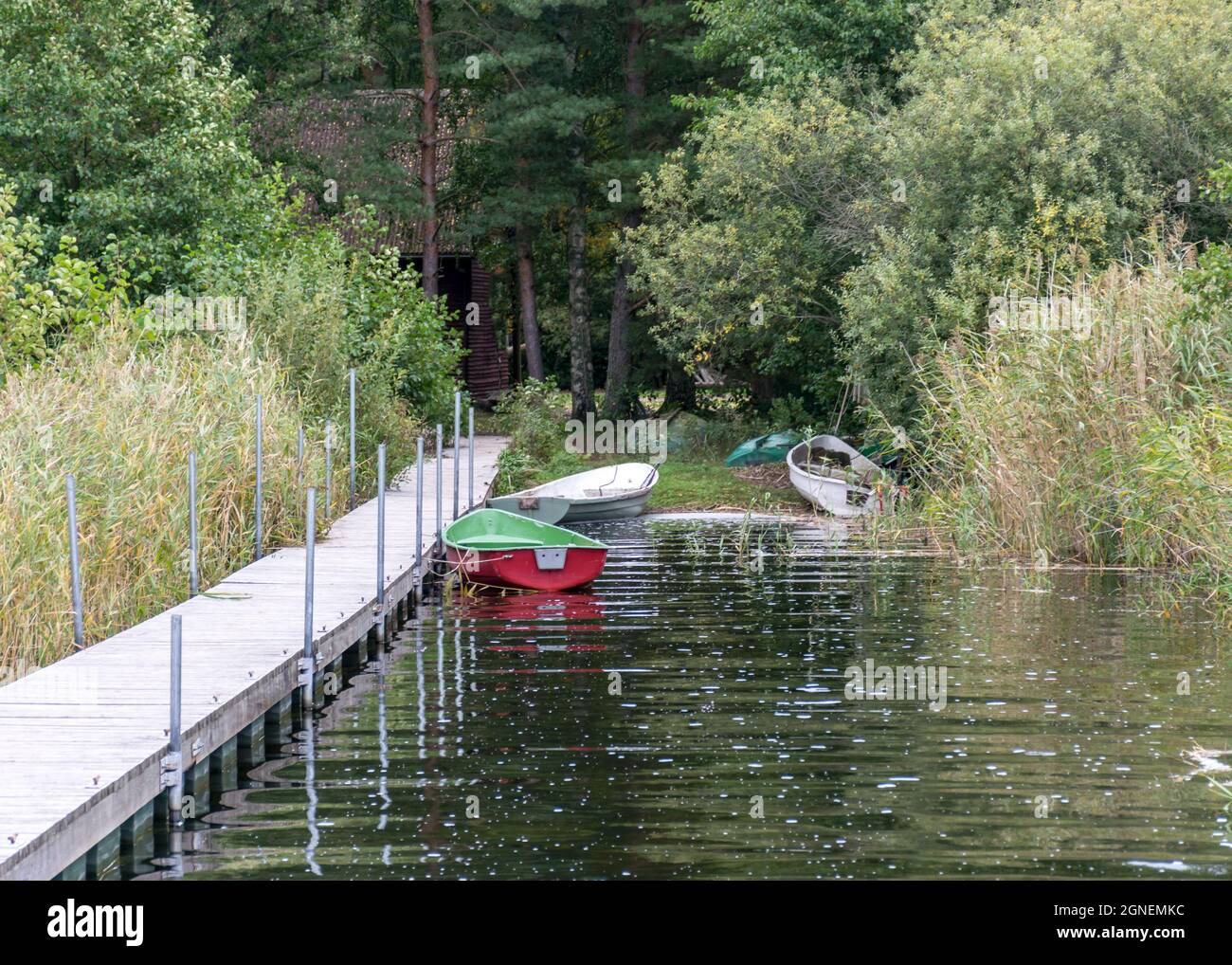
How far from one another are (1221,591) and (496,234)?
89.0ft

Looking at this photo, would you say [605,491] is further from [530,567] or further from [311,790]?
[311,790]

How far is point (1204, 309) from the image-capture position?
58.1 feet

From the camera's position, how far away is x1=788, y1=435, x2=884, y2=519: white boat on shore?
25.9 metres

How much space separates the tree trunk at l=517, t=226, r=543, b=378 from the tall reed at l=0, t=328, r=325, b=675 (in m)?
17.4

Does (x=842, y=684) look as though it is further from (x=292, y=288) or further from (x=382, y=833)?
(x=292, y=288)

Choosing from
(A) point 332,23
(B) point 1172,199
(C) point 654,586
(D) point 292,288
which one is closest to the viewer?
(C) point 654,586

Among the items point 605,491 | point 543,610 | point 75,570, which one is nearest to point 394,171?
point 605,491

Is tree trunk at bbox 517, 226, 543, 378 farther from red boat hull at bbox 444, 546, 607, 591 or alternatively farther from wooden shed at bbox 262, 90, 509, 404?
red boat hull at bbox 444, 546, 607, 591

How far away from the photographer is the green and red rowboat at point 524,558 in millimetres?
19203

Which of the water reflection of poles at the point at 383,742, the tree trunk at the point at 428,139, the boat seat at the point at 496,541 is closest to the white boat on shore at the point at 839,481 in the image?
the boat seat at the point at 496,541

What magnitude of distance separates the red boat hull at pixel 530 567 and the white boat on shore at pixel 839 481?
6.33m

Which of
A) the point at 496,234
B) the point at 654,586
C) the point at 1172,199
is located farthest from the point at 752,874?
the point at 496,234

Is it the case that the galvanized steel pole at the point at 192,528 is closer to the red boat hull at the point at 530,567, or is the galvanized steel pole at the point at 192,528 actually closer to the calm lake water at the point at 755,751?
the calm lake water at the point at 755,751
